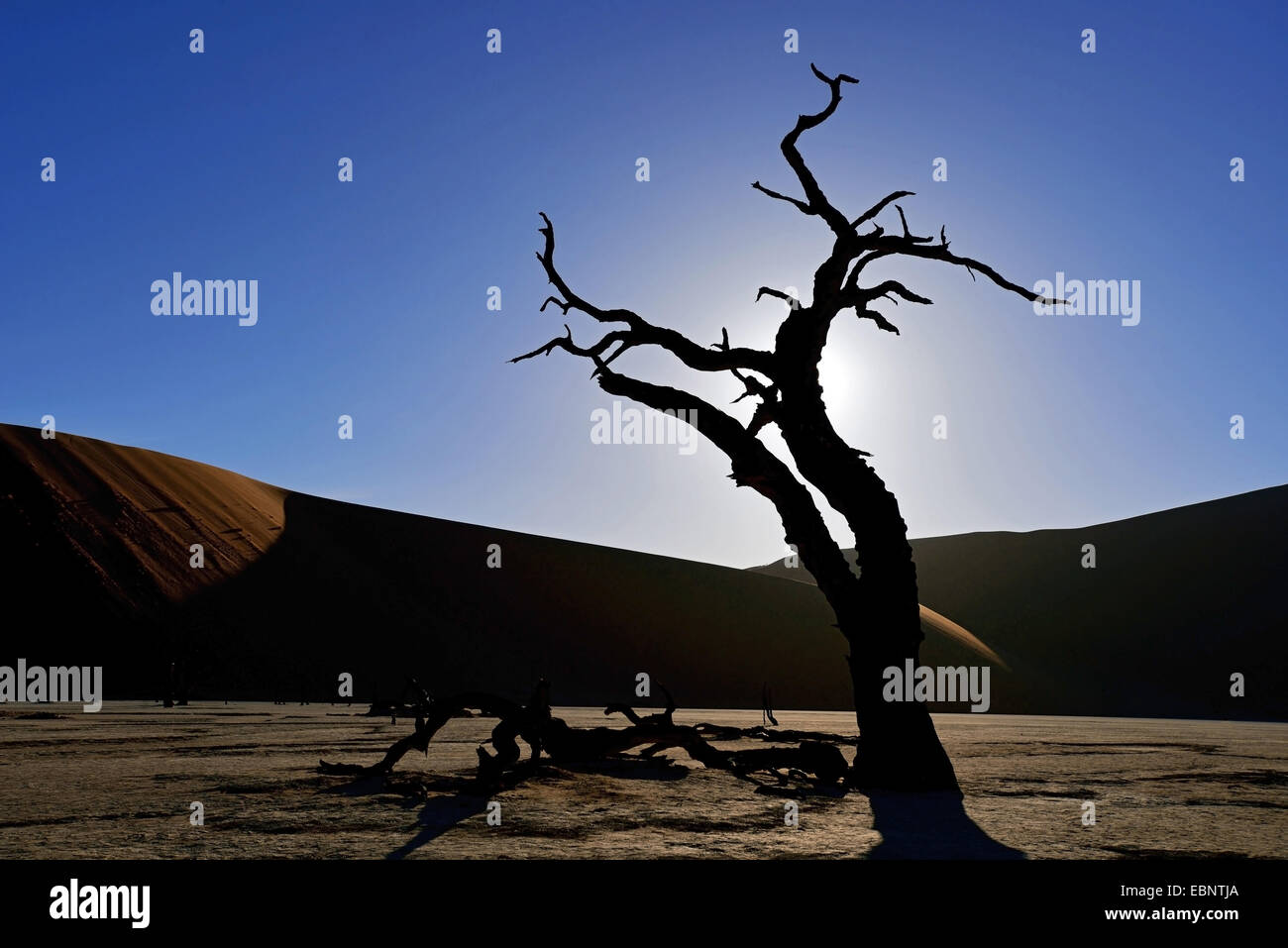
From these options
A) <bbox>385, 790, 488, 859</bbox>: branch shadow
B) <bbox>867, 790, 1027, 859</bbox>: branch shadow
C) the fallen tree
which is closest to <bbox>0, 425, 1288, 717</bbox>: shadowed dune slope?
the fallen tree

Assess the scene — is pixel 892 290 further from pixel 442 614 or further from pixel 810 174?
pixel 442 614

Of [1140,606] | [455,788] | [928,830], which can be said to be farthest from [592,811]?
[1140,606]

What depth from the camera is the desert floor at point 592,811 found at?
17.7ft

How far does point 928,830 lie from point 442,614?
56654 millimetres

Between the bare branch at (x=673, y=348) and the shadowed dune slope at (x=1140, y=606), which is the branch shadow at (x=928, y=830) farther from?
the shadowed dune slope at (x=1140, y=606)

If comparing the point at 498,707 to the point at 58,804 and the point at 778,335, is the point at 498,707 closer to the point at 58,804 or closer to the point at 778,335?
the point at 58,804

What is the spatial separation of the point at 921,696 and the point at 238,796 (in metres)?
5.60

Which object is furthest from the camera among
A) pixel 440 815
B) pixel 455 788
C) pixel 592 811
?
pixel 455 788

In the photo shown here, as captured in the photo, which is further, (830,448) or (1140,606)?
(1140,606)

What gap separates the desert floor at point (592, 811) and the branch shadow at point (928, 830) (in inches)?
0.9

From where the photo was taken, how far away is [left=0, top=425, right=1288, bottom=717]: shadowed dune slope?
46219 millimetres

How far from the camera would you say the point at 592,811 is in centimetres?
688
